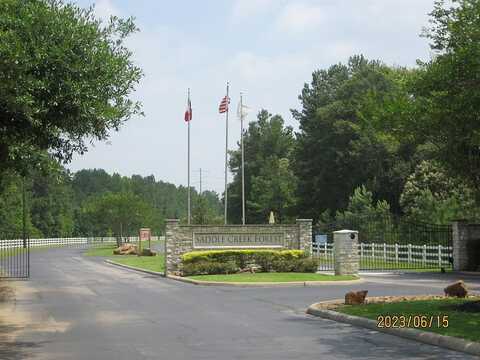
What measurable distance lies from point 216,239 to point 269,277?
473 cm

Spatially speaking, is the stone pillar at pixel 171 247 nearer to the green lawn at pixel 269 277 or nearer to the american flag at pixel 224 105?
the green lawn at pixel 269 277

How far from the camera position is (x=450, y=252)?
34.5 m

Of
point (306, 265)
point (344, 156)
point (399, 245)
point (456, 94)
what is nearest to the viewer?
point (456, 94)

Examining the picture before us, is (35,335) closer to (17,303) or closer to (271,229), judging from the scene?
(17,303)

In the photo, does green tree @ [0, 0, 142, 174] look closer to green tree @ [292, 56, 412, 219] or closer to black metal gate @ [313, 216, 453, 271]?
black metal gate @ [313, 216, 453, 271]

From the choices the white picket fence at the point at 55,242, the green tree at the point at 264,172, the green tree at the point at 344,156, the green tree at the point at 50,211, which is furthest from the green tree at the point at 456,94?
the green tree at the point at 50,211

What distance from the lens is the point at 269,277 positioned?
27.1 m

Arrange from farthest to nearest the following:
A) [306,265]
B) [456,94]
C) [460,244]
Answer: [460,244] → [306,265] → [456,94]

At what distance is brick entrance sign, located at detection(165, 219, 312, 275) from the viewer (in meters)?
30.9

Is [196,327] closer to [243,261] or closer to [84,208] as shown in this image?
[243,261]

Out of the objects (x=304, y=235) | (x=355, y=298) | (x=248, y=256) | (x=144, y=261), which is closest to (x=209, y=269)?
(x=248, y=256)

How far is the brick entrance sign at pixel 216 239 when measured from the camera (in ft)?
101

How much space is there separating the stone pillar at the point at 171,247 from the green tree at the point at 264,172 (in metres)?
50.3

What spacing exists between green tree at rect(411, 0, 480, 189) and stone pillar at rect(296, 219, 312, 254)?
15.9 m
